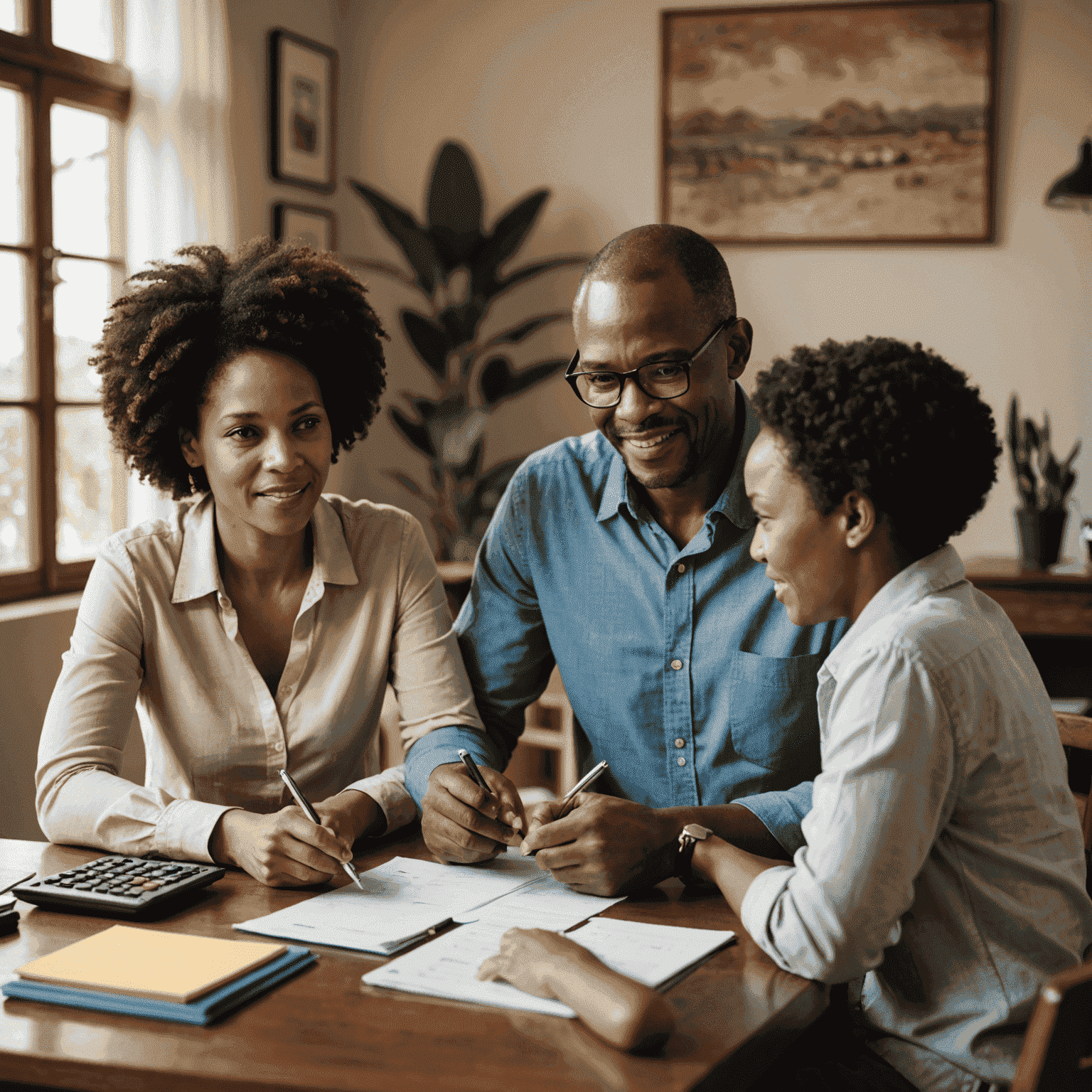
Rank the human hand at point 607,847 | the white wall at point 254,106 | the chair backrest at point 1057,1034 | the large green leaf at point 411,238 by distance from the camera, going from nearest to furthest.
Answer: the chair backrest at point 1057,1034 → the human hand at point 607,847 → the white wall at point 254,106 → the large green leaf at point 411,238

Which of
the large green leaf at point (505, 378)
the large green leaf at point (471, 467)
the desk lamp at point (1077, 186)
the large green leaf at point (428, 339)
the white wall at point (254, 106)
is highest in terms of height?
the white wall at point (254, 106)

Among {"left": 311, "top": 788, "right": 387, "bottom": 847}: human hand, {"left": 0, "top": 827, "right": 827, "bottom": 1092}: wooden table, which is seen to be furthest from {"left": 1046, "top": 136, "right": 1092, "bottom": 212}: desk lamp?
{"left": 0, "top": 827, "right": 827, "bottom": 1092}: wooden table

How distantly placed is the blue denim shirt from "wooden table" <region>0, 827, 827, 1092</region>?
0.53m

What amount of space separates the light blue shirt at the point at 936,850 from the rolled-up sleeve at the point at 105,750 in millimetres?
710

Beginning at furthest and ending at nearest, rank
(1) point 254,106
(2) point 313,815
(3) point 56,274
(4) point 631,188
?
1. (4) point 631,188
2. (1) point 254,106
3. (3) point 56,274
4. (2) point 313,815

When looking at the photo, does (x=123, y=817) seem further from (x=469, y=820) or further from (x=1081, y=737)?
(x=1081, y=737)

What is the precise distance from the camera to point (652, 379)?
166cm

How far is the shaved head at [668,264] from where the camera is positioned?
167cm

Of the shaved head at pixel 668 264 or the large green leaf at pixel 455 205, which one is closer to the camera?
the shaved head at pixel 668 264

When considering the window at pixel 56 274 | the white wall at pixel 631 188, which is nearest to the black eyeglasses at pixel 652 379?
the window at pixel 56 274

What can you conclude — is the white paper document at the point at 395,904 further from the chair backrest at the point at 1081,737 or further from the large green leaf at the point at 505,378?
the large green leaf at the point at 505,378

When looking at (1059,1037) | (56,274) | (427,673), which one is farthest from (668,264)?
(56,274)

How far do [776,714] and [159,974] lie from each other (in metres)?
0.90

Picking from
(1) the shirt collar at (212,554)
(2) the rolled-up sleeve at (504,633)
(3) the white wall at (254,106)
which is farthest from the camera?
(3) the white wall at (254,106)
